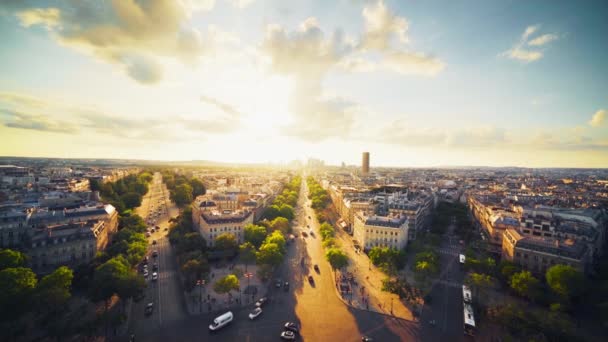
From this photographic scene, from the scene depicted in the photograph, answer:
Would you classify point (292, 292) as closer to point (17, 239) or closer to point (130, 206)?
point (17, 239)

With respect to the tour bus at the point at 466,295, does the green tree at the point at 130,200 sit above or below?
above

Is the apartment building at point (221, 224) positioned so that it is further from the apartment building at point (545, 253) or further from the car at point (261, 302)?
the apartment building at point (545, 253)

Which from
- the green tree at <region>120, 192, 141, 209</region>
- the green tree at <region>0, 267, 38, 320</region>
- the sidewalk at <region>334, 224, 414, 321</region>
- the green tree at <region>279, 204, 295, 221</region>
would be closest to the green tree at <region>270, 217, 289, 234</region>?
the green tree at <region>279, 204, 295, 221</region>

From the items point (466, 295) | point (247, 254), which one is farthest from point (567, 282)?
point (247, 254)

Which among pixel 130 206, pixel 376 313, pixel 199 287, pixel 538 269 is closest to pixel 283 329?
pixel 376 313

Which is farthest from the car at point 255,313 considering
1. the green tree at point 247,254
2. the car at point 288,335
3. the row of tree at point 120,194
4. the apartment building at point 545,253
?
the row of tree at point 120,194
